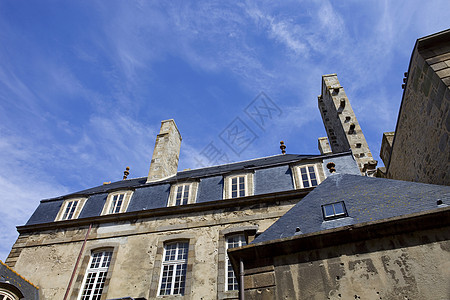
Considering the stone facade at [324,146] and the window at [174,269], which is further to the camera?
the stone facade at [324,146]

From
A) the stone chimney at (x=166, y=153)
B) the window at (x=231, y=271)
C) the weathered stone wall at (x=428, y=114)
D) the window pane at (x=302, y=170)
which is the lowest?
the window at (x=231, y=271)

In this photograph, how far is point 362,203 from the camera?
224 inches

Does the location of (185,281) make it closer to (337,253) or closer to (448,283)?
(337,253)

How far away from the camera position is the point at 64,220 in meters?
11.0

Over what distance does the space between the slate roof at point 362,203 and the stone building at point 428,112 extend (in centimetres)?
129

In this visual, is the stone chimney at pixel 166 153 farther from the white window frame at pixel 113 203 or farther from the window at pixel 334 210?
the window at pixel 334 210

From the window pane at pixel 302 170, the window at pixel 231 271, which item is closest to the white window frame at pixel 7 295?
the window at pixel 231 271

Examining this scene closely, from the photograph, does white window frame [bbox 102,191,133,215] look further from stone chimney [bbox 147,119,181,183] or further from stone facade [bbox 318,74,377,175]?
stone facade [bbox 318,74,377,175]

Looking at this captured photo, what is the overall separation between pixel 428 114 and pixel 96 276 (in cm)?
1027

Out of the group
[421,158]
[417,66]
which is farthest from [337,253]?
[417,66]

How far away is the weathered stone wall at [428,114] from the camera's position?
6.00m

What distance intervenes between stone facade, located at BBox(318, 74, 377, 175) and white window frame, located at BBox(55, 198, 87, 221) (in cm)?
1082

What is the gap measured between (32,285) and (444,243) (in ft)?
35.7

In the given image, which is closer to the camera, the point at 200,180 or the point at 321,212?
the point at 321,212
